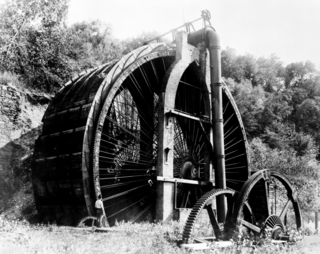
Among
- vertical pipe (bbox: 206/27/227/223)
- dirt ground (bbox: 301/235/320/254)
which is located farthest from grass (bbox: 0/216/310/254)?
vertical pipe (bbox: 206/27/227/223)

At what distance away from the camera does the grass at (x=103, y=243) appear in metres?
5.41

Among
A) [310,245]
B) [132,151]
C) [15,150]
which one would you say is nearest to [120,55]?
[15,150]

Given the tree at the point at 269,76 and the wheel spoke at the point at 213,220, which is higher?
the tree at the point at 269,76

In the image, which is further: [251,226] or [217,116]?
[217,116]

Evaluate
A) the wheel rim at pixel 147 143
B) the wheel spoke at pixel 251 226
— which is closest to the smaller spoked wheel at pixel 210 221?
the wheel spoke at pixel 251 226

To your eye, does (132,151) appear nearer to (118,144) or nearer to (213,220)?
(118,144)

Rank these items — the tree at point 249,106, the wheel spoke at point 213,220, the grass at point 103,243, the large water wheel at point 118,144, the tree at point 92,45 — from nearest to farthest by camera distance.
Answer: the grass at point 103,243, the wheel spoke at point 213,220, the large water wheel at point 118,144, the tree at point 92,45, the tree at point 249,106

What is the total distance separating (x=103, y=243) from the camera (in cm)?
599

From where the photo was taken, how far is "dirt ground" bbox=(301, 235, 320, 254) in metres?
6.68

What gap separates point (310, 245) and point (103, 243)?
411 centimetres

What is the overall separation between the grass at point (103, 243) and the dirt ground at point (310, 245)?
155 mm

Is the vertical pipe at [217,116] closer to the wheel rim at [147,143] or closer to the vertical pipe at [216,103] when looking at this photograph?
the vertical pipe at [216,103]

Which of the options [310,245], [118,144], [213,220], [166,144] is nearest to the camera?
[213,220]

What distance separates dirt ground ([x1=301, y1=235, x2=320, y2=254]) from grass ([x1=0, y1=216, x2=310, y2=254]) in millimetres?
155
